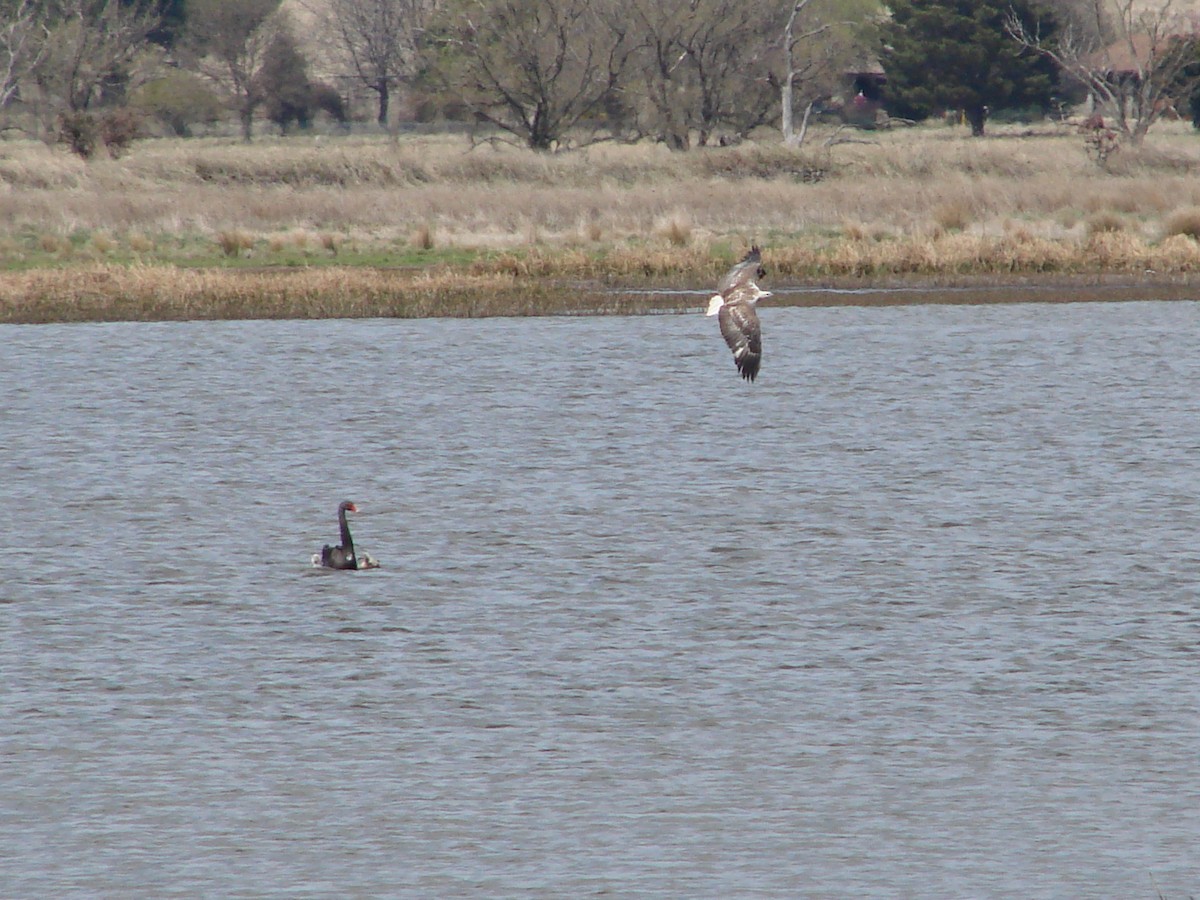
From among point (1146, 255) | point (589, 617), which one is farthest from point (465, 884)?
point (1146, 255)

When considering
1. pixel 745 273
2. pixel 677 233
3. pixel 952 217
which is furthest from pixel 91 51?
pixel 745 273

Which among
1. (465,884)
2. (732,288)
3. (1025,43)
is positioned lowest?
(465,884)

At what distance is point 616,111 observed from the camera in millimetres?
61281

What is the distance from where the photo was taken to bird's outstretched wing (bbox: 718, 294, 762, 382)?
13.7m

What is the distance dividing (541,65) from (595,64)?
2036mm

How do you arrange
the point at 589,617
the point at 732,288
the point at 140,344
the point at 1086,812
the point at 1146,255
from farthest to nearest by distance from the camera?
the point at 1146,255
the point at 140,344
the point at 732,288
the point at 589,617
the point at 1086,812

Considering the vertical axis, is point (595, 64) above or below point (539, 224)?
above

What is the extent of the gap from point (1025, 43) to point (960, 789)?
56.7 metres

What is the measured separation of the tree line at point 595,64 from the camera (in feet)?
190

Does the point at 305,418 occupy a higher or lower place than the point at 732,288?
lower

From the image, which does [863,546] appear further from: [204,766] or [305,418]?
[305,418]

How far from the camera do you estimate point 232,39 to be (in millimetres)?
83500

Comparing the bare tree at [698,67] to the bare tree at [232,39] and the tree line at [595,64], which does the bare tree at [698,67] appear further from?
the bare tree at [232,39]

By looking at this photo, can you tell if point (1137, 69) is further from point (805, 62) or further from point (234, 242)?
point (234, 242)
